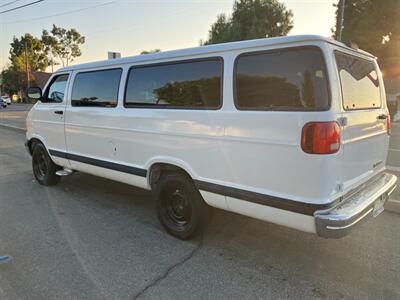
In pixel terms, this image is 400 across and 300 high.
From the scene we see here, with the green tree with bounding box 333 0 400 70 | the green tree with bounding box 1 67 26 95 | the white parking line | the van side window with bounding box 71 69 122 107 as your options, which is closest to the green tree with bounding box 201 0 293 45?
the green tree with bounding box 333 0 400 70

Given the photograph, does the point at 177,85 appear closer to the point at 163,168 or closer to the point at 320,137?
the point at 163,168

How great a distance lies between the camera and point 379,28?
20.0 meters

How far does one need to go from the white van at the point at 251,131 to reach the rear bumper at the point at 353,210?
0.01 metres

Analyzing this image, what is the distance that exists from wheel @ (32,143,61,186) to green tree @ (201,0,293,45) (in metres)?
24.9

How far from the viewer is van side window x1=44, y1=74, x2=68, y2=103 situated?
16.4 feet

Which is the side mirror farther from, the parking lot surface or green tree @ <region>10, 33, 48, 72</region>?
green tree @ <region>10, 33, 48, 72</region>

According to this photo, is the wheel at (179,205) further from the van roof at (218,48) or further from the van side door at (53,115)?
the van side door at (53,115)

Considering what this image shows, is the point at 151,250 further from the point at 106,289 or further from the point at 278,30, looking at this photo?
the point at 278,30

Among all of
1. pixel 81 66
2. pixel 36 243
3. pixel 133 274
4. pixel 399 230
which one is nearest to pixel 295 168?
pixel 133 274

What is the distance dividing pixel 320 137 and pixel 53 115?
14.0ft

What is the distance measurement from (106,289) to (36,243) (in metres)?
1.32

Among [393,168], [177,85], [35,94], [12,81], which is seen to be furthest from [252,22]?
[12,81]

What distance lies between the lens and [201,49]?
125 inches

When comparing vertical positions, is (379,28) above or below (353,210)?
above
